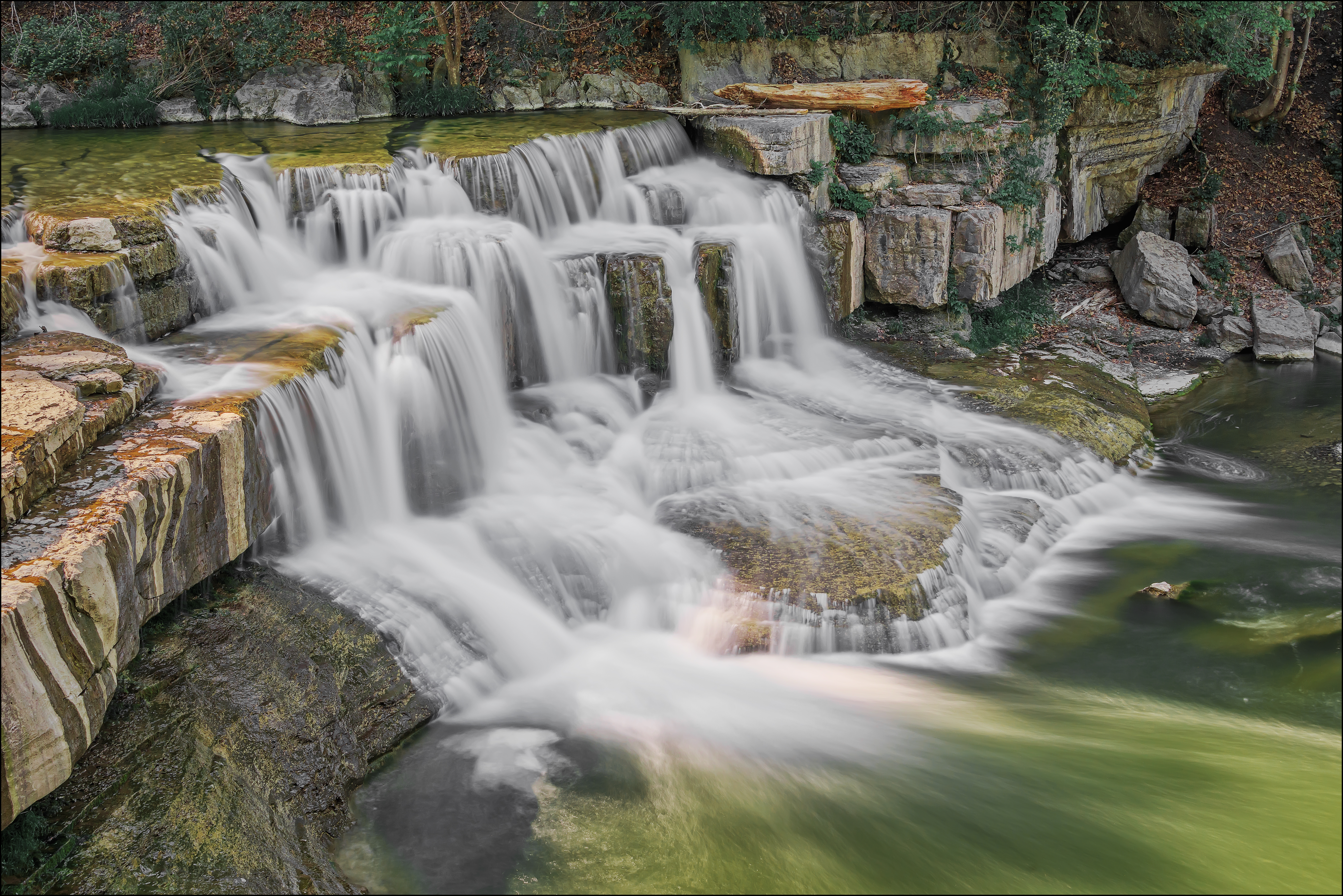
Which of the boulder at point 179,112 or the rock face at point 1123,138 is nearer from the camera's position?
the rock face at point 1123,138

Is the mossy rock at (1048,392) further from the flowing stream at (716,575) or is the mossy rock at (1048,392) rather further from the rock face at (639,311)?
the rock face at (639,311)

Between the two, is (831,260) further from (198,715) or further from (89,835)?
(89,835)

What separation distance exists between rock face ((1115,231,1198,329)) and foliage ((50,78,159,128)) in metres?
12.7

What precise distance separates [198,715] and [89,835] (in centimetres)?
79

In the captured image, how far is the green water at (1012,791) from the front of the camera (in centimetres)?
475

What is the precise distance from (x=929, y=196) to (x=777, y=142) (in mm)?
1815

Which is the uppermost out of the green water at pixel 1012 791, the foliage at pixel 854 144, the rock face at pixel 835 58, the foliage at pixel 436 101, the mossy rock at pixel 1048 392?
the rock face at pixel 835 58

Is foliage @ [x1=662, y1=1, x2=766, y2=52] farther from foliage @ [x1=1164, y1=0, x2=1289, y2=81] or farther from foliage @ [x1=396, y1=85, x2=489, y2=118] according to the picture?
foliage @ [x1=1164, y1=0, x2=1289, y2=81]

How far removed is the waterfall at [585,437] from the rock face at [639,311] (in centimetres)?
3

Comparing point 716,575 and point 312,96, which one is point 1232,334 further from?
point 312,96

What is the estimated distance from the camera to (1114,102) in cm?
1280

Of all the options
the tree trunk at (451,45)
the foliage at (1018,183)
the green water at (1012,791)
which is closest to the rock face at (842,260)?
the foliage at (1018,183)

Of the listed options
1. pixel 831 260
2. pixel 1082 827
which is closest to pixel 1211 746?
pixel 1082 827

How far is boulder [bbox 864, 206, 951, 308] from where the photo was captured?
10945mm
